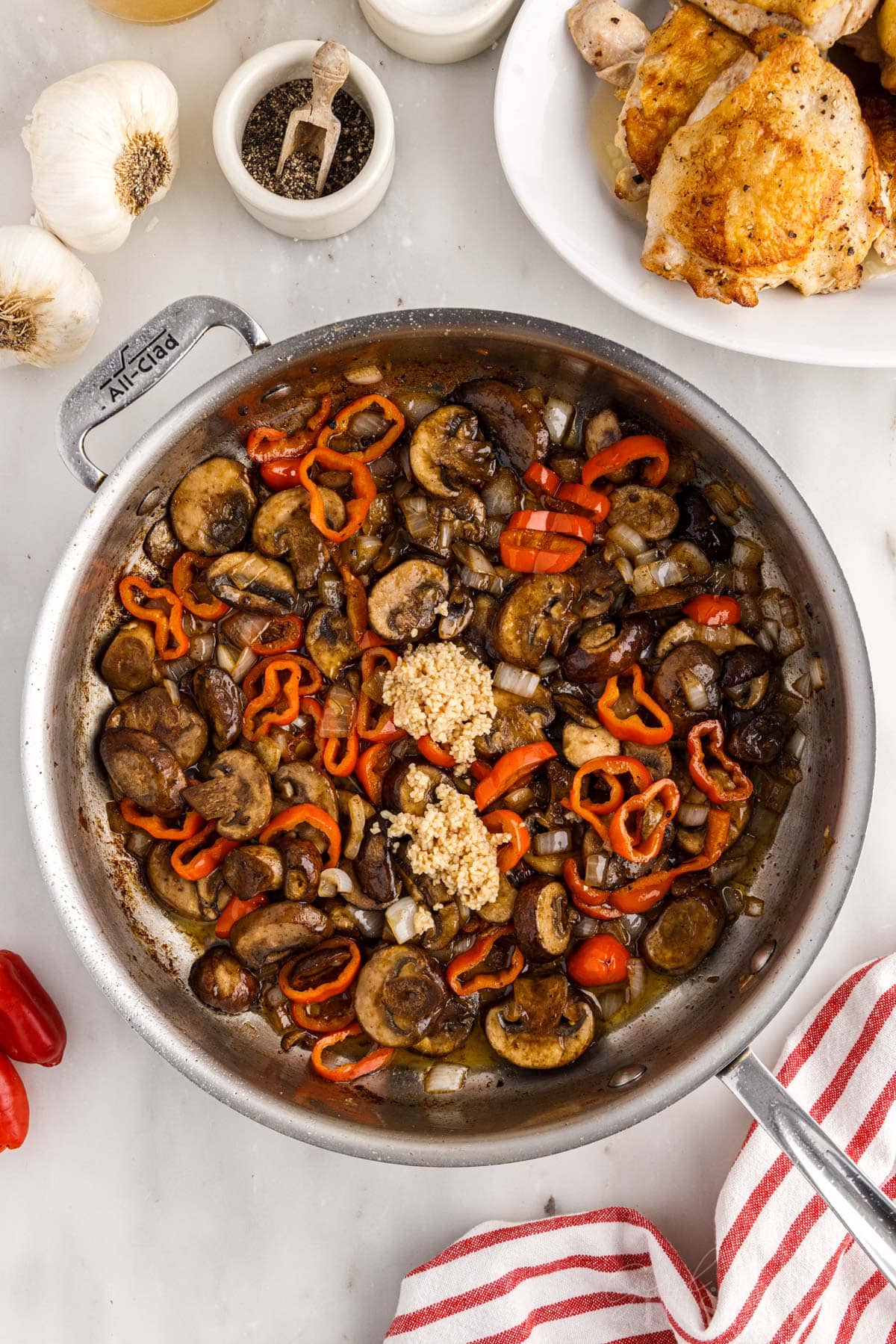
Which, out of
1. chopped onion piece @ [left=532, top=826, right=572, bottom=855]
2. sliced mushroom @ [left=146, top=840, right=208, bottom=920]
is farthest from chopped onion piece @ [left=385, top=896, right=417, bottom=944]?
sliced mushroom @ [left=146, top=840, right=208, bottom=920]

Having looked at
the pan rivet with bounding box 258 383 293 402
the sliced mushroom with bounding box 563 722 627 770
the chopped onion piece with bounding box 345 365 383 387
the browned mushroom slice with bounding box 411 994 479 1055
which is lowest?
the browned mushroom slice with bounding box 411 994 479 1055

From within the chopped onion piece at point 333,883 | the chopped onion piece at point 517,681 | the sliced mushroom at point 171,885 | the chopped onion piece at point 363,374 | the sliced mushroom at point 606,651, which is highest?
the chopped onion piece at point 363,374

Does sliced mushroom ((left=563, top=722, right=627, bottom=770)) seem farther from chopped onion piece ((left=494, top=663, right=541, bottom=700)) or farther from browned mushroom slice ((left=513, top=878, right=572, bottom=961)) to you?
browned mushroom slice ((left=513, top=878, right=572, bottom=961))

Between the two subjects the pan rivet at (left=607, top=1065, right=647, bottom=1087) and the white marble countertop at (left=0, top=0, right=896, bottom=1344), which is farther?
the white marble countertop at (left=0, top=0, right=896, bottom=1344)

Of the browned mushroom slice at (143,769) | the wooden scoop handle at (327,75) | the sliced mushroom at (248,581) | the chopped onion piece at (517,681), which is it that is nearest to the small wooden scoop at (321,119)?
the wooden scoop handle at (327,75)

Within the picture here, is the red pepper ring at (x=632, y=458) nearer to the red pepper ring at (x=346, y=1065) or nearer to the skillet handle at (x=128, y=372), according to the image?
the skillet handle at (x=128, y=372)

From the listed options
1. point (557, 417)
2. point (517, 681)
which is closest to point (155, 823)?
point (517, 681)

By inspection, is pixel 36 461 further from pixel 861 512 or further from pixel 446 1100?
pixel 861 512
